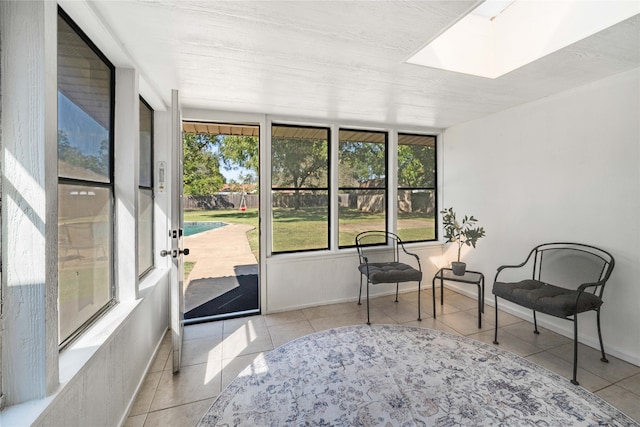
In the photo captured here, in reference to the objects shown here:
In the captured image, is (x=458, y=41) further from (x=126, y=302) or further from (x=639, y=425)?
(x=126, y=302)

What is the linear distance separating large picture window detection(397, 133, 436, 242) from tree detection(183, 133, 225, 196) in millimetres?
3641

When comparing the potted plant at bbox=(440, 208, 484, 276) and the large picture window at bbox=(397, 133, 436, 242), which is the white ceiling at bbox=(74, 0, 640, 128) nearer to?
the large picture window at bbox=(397, 133, 436, 242)

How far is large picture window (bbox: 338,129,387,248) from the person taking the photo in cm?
371

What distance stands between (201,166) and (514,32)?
5319 millimetres

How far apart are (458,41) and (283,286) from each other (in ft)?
9.63

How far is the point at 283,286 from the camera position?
332 cm

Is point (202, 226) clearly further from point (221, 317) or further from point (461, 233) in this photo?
point (461, 233)

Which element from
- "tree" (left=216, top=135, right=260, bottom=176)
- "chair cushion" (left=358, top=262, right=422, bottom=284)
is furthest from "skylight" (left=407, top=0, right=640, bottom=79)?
"tree" (left=216, top=135, right=260, bottom=176)

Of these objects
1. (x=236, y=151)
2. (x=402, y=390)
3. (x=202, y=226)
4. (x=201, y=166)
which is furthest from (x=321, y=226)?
(x=202, y=226)

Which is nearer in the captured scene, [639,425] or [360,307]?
[639,425]

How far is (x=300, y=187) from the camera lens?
3516mm

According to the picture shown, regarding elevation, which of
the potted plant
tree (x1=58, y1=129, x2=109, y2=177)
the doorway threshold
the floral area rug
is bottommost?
the floral area rug

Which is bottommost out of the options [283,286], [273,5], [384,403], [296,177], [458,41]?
[384,403]

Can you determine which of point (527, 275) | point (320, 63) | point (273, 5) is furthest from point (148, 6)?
point (527, 275)
